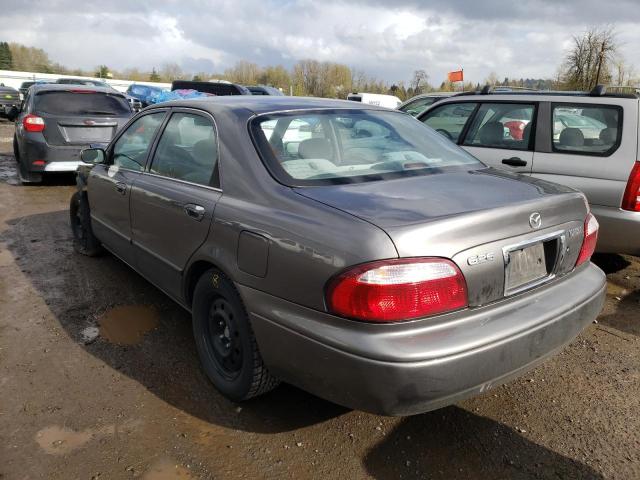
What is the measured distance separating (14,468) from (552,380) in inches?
113

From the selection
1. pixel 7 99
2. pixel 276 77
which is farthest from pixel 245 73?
pixel 7 99

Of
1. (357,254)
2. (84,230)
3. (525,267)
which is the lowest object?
(84,230)

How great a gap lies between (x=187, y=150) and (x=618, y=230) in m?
3.36

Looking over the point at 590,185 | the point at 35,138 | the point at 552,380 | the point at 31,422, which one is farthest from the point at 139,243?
the point at 35,138

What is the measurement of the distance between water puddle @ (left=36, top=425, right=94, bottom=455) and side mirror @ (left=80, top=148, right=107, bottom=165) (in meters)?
2.56

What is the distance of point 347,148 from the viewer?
2945 mm

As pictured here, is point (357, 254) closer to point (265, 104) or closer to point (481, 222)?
point (481, 222)

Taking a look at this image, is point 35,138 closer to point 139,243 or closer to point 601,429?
point 139,243

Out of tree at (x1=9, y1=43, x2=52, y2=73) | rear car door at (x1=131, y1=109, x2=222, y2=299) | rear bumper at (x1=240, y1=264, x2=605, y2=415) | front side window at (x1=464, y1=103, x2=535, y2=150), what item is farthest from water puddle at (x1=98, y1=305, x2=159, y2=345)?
tree at (x1=9, y1=43, x2=52, y2=73)

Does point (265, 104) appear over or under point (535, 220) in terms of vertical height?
over

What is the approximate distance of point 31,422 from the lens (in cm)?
262

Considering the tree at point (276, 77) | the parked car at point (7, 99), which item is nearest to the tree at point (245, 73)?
the tree at point (276, 77)

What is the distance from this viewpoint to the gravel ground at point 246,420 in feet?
7.68

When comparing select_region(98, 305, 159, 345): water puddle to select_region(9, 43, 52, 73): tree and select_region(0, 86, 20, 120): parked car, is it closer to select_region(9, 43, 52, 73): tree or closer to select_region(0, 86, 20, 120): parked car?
select_region(0, 86, 20, 120): parked car
